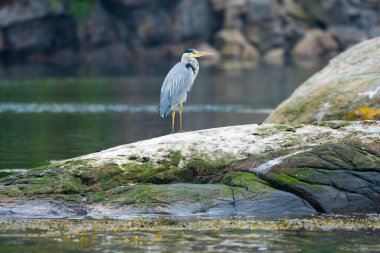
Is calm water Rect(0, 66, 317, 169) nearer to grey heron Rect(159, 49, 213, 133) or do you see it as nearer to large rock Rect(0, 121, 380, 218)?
grey heron Rect(159, 49, 213, 133)

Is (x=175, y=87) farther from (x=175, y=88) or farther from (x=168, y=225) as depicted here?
(x=168, y=225)

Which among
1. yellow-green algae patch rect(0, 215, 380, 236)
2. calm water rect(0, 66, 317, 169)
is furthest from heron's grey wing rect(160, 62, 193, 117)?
yellow-green algae patch rect(0, 215, 380, 236)

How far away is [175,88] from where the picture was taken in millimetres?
18938

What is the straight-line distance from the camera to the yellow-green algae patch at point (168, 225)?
14234mm

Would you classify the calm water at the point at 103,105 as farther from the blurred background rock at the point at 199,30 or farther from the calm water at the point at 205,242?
the blurred background rock at the point at 199,30

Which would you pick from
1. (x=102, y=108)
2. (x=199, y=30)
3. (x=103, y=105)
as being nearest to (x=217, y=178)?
(x=102, y=108)

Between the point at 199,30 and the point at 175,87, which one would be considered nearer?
the point at 175,87

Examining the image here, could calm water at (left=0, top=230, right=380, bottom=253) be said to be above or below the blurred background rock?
below

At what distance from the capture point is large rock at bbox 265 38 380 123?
2209cm

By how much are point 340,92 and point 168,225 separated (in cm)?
907

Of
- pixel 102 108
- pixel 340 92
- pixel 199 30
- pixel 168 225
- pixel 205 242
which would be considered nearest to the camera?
pixel 205 242

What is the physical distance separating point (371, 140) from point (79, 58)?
238 feet

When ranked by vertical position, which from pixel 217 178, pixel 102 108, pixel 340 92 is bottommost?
pixel 102 108

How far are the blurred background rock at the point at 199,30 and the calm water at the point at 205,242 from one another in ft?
236
